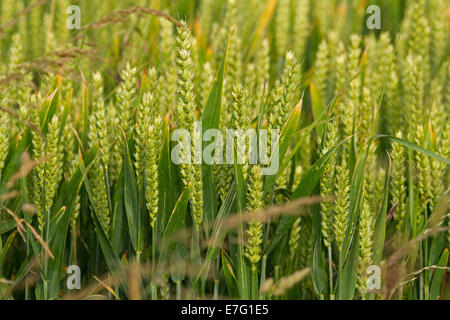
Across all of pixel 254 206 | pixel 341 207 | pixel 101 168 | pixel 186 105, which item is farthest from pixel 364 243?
pixel 101 168

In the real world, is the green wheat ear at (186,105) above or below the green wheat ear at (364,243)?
above

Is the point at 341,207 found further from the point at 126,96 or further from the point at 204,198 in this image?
the point at 126,96

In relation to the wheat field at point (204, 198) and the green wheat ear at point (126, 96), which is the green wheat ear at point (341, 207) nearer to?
the wheat field at point (204, 198)

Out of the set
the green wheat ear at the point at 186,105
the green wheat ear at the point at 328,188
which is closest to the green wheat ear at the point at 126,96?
the green wheat ear at the point at 186,105

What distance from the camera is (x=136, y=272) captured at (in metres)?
1.06

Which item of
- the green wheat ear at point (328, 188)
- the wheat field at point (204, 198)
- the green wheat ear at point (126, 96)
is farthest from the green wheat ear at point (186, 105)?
the green wheat ear at point (328, 188)

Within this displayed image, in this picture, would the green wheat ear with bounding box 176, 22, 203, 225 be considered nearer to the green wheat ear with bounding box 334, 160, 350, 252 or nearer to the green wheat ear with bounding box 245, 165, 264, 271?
the green wheat ear with bounding box 245, 165, 264, 271

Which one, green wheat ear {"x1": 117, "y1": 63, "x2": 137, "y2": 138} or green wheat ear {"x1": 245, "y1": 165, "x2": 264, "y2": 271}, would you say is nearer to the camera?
green wheat ear {"x1": 245, "y1": 165, "x2": 264, "y2": 271}

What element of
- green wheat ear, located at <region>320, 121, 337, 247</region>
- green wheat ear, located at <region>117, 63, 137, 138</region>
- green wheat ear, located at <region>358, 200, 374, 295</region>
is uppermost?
green wheat ear, located at <region>117, 63, 137, 138</region>

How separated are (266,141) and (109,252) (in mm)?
389

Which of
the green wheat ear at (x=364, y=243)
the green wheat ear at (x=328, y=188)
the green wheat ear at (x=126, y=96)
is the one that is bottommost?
the green wheat ear at (x=364, y=243)

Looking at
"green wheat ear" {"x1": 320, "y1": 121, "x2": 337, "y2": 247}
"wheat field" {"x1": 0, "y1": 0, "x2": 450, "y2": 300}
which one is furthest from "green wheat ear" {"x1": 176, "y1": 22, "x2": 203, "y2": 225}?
"green wheat ear" {"x1": 320, "y1": 121, "x2": 337, "y2": 247}

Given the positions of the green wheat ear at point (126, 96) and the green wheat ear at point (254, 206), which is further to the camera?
the green wheat ear at point (126, 96)
